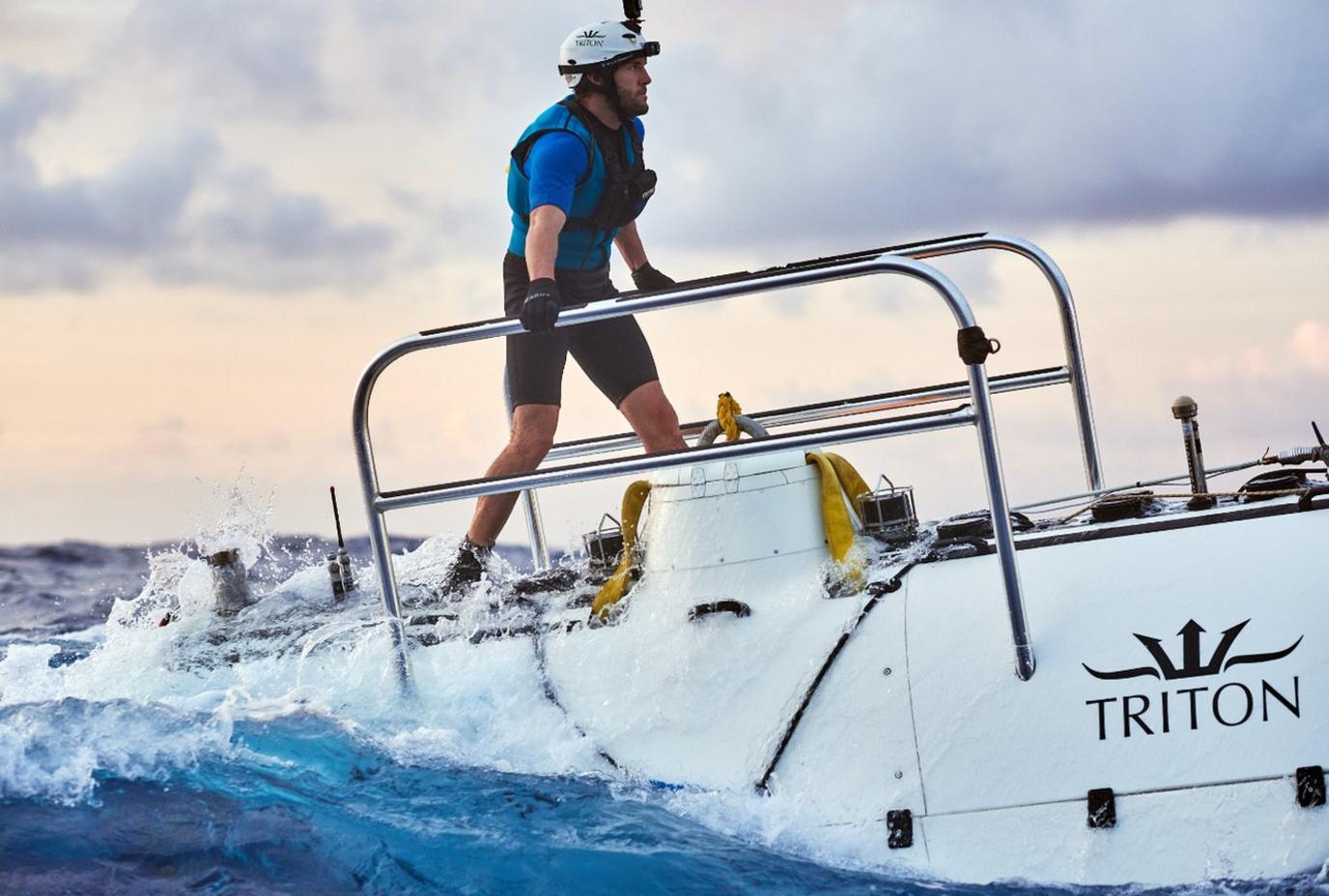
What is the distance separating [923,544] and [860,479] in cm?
32

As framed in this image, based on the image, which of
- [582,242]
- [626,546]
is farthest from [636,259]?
[626,546]

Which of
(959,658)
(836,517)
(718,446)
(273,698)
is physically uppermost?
(718,446)

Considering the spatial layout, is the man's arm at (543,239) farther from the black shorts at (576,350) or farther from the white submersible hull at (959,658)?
the black shorts at (576,350)

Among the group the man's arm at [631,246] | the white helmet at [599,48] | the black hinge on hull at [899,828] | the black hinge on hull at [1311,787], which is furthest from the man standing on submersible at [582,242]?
the black hinge on hull at [1311,787]

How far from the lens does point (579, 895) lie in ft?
12.5

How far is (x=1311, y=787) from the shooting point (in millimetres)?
3654

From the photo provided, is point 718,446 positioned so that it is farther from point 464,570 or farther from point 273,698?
point 273,698

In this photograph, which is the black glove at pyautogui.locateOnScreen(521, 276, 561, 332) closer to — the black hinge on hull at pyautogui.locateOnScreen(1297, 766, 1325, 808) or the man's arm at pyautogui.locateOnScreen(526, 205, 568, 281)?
the man's arm at pyautogui.locateOnScreen(526, 205, 568, 281)

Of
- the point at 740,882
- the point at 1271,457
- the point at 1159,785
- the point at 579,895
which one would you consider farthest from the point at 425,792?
the point at 1271,457

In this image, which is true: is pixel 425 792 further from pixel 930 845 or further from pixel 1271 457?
pixel 1271 457

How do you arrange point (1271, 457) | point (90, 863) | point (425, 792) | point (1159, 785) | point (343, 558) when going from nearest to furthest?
1. point (1159, 785)
2. point (90, 863)
3. point (425, 792)
4. point (1271, 457)
5. point (343, 558)

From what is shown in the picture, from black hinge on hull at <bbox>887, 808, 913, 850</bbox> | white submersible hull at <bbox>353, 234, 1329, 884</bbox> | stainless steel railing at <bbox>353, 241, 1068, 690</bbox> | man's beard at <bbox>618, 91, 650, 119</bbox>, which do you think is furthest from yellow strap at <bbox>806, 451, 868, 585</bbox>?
man's beard at <bbox>618, 91, 650, 119</bbox>

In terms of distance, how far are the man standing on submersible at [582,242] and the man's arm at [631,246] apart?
0.28m

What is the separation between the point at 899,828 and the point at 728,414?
4.71 ft
